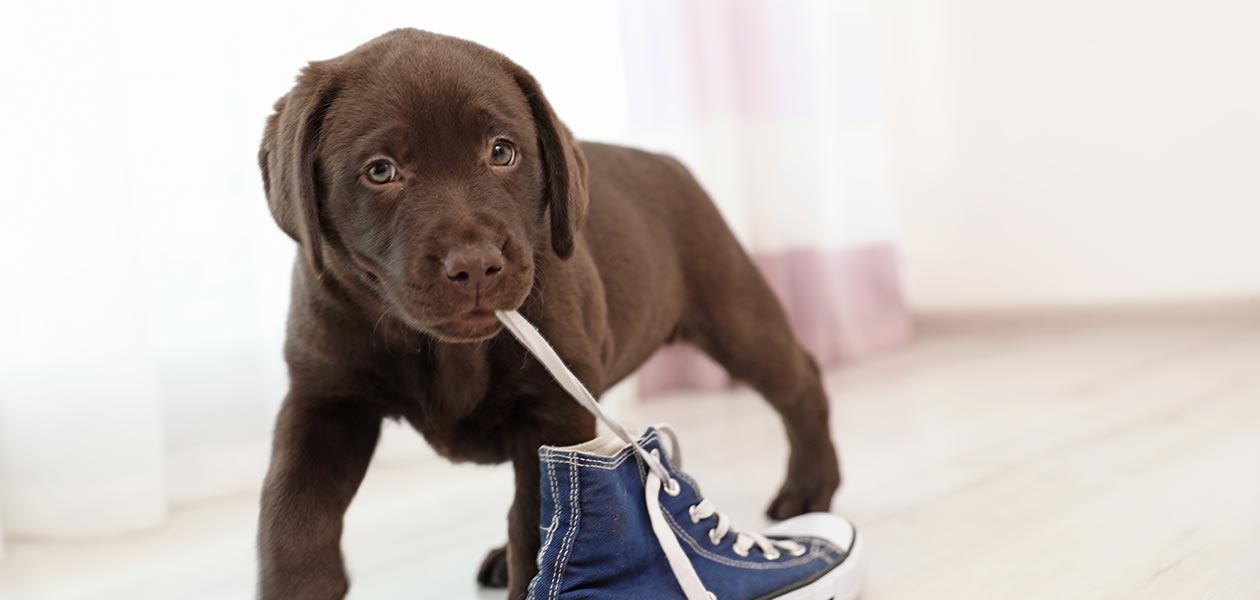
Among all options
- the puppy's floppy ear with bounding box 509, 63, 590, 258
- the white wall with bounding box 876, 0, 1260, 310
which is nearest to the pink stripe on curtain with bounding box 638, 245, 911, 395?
the white wall with bounding box 876, 0, 1260, 310

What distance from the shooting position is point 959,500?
2.26 metres

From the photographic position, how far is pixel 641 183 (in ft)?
7.06

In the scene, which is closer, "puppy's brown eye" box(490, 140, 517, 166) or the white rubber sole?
"puppy's brown eye" box(490, 140, 517, 166)

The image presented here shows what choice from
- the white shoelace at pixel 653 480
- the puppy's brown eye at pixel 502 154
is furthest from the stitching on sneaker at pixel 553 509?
the puppy's brown eye at pixel 502 154

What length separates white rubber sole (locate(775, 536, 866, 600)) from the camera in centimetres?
163

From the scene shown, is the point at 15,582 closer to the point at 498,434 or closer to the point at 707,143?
the point at 498,434

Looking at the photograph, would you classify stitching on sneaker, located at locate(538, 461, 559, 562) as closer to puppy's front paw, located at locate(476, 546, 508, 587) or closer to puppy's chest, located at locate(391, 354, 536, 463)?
puppy's chest, located at locate(391, 354, 536, 463)

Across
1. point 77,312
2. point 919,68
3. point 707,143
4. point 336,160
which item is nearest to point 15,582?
point 77,312

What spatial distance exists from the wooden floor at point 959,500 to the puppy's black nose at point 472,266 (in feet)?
2.44

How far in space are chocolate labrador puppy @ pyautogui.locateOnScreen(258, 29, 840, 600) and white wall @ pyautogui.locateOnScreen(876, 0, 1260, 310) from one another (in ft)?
10.6

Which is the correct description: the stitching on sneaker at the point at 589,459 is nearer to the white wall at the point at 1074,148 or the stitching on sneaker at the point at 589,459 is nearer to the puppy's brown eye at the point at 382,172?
the puppy's brown eye at the point at 382,172

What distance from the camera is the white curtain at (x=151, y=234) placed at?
224 cm

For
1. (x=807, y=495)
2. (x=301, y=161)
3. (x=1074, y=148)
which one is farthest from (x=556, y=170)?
(x=1074, y=148)

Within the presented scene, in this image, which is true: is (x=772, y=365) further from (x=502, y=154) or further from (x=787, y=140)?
(x=787, y=140)
